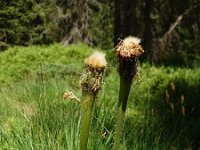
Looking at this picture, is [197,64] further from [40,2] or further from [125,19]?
[40,2]

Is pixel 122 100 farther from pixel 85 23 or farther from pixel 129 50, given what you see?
pixel 85 23

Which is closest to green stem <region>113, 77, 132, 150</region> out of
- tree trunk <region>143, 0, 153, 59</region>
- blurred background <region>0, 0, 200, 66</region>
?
blurred background <region>0, 0, 200, 66</region>

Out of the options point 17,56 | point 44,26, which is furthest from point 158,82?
point 44,26

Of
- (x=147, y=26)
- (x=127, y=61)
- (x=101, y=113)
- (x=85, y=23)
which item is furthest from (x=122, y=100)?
(x=147, y=26)

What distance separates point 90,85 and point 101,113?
3.12 metres

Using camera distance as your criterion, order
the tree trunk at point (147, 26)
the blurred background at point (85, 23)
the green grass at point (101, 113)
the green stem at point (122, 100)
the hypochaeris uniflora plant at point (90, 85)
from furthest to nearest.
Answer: the tree trunk at point (147, 26) → the blurred background at point (85, 23) → the green grass at point (101, 113) → the green stem at point (122, 100) → the hypochaeris uniflora plant at point (90, 85)

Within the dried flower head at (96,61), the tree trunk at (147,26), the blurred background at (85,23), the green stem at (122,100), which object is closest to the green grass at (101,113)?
the green stem at (122,100)

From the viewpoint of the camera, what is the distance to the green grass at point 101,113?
3905 millimetres

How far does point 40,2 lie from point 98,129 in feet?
64.5

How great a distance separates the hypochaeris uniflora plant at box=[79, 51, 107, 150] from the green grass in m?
0.42

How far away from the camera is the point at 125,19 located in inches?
840

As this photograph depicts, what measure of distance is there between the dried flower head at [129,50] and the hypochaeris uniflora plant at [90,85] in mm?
94

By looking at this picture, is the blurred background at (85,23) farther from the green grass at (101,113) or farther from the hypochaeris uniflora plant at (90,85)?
the hypochaeris uniflora plant at (90,85)

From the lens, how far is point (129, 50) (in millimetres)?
2020
